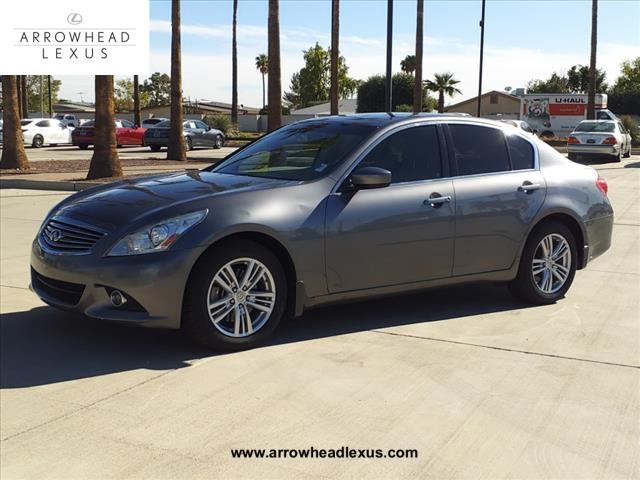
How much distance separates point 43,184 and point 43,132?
23.0 metres

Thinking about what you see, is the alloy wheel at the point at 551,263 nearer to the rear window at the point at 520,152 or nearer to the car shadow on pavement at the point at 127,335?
the car shadow on pavement at the point at 127,335

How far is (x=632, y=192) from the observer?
54.4 feet

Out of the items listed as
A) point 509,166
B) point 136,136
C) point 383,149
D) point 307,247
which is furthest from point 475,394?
point 136,136

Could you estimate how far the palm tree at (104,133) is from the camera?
17366 mm

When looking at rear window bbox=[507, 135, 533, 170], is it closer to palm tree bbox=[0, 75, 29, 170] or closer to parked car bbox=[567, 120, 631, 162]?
palm tree bbox=[0, 75, 29, 170]

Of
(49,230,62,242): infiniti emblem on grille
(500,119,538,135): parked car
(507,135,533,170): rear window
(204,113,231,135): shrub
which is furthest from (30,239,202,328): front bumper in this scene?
(204,113,231,135): shrub

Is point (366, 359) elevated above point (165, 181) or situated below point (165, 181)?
below

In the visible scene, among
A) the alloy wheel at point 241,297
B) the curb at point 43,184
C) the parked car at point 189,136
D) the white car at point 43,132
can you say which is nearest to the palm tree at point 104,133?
the curb at point 43,184

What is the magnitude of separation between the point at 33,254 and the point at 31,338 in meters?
0.59

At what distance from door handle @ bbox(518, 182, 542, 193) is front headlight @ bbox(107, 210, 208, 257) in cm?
283

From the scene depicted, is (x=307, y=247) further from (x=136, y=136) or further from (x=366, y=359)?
(x=136, y=136)

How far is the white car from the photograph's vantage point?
123 ft

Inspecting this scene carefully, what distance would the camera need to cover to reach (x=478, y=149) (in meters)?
6.35

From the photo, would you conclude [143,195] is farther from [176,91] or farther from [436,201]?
[176,91]
